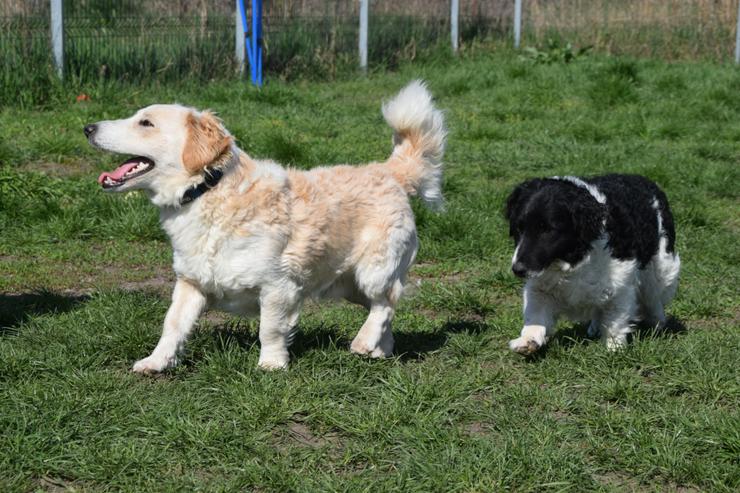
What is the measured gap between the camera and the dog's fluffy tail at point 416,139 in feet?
16.9

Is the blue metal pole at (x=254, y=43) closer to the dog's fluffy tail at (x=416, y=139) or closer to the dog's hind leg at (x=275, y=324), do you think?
the dog's fluffy tail at (x=416, y=139)

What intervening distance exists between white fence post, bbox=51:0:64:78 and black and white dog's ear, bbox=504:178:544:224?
285 inches

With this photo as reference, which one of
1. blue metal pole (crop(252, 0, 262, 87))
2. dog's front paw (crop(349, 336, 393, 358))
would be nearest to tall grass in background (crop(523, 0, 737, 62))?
blue metal pole (crop(252, 0, 262, 87))

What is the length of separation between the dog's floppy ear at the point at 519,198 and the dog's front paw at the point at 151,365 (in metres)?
1.80

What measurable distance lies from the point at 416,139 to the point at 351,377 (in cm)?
149

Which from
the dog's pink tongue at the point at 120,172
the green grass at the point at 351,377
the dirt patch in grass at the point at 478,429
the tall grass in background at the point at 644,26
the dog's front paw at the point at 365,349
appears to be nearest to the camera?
the green grass at the point at 351,377

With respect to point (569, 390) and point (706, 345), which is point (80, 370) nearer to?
point (569, 390)

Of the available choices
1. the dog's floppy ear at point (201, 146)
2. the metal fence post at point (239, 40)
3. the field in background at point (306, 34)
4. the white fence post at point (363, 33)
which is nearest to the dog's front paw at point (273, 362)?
the dog's floppy ear at point (201, 146)

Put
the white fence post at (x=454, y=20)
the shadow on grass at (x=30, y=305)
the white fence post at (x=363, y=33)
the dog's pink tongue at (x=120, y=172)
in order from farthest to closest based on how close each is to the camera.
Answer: the white fence post at (x=454, y=20)
the white fence post at (x=363, y=33)
the shadow on grass at (x=30, y=305)
the dog's pink tongue at (x=120, y=172)

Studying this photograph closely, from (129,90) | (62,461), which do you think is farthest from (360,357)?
(129,90)

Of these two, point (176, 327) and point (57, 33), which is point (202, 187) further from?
point (57, 33)

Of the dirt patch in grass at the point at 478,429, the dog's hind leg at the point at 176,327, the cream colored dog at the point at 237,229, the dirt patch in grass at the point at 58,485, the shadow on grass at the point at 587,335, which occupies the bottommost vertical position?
the shadow on grass at the point at 587,335

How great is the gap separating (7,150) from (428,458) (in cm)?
596

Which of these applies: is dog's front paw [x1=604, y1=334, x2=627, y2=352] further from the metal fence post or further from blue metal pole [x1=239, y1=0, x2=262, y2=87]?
the metal fence post
